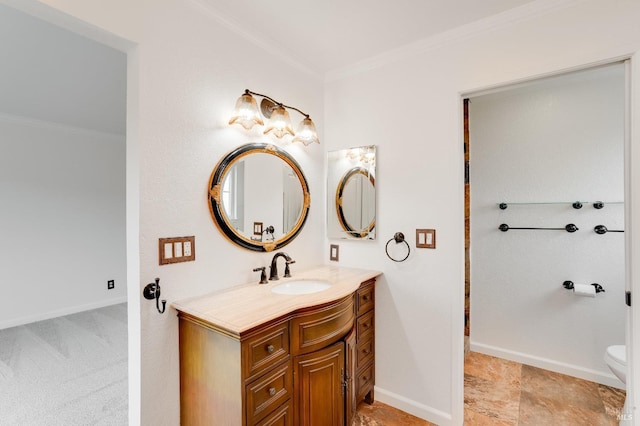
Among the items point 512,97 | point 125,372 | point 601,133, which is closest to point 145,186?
point 125,372

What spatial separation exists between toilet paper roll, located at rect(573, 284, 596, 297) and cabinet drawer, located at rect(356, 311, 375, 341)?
173 centimetres

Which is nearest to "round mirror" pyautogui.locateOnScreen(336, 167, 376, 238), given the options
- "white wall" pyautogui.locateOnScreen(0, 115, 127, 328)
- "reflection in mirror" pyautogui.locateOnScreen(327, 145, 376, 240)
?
"reflection in mirror" pyautogui.locateOnScreen(327, 145, 376, 240)

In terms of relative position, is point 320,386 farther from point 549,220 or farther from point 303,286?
point 549,220

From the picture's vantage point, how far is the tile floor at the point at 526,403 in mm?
1884

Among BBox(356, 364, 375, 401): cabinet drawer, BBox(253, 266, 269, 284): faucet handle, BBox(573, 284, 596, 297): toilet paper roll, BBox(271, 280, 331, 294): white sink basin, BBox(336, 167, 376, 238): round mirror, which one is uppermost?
BBox(336, 167, 376, 238): round mirror

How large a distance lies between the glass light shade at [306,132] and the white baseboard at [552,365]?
256cm

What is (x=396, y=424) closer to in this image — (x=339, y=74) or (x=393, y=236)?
(x=393, y=236)

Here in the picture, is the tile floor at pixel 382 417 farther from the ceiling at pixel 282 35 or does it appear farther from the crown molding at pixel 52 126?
the crown molding at pixel 52 126

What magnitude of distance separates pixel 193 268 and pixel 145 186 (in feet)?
1.61

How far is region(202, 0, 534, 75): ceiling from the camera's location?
1.59m

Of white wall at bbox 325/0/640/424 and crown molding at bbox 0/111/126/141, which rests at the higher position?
crown molding at bbox 0/111/126/141

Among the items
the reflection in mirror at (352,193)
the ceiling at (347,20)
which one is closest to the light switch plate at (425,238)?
the reflection in mirror at (352,193)

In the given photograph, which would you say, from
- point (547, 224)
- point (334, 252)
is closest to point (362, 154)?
point (334, 252)

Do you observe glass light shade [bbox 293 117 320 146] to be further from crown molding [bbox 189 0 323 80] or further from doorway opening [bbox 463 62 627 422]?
doorway opening [bbox 463 62 627 422]
